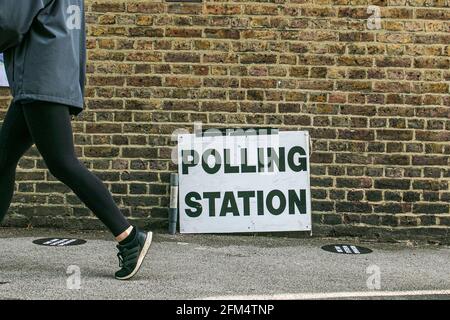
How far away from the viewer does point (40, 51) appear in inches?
137

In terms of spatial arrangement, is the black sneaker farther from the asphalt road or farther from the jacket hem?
the jacket hem

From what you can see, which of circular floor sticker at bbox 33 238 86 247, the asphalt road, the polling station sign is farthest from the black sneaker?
the polling station sign

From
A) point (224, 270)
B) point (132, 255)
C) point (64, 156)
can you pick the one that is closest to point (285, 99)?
point (224, 270)

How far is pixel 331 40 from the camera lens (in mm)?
5652

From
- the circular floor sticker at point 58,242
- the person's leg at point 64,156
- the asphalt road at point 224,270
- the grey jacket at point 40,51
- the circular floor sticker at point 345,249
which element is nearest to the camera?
the grey jacket at point 40,51

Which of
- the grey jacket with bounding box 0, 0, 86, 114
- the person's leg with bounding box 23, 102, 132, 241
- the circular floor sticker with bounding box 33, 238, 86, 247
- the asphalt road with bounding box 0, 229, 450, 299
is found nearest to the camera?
the grey jacket with bounding box 0, 0, 86, 114

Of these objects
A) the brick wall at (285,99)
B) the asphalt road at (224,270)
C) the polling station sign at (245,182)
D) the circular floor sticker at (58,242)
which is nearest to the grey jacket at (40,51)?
the asphalt road at (224,270)

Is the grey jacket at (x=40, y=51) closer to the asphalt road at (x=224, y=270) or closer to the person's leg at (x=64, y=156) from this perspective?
the person's leg at (x=64, y=156)

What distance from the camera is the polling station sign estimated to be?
5633 mm

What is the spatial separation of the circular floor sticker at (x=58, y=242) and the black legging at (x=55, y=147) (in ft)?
4.16

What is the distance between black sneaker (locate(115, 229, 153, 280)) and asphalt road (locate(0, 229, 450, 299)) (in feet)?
0.21

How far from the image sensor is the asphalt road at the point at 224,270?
3.62m

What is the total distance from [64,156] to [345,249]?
2.60 m
